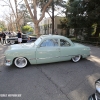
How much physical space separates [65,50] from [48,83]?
2.27 m

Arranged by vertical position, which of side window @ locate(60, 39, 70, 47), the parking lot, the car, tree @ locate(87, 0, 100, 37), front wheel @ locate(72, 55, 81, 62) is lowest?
the parking lot

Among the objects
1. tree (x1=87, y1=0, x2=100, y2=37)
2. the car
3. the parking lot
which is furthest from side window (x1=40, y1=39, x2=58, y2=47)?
tree (x1=87, y1=0, x2=100, y2=37)

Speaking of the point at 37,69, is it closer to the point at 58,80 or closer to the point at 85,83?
the point at 58,80

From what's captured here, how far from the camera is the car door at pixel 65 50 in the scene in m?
5.27

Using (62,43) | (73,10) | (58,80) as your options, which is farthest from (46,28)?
(58,80)

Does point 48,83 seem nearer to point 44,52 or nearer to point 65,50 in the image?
point 44,52

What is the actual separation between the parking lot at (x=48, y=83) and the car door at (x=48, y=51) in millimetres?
420

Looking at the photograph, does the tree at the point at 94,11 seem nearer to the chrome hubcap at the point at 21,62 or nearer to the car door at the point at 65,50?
the car door at the point at 65,50

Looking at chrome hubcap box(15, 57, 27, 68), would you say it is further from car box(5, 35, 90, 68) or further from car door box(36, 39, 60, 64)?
car door box(36, 39, 60, 64)

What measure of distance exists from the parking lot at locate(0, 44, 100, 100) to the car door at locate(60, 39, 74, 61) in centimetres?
73

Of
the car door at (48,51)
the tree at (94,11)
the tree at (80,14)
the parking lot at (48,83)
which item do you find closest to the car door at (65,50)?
the car door at (48,51)

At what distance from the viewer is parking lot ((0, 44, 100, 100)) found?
292 centimetres

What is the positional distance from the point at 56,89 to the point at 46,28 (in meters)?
28.9

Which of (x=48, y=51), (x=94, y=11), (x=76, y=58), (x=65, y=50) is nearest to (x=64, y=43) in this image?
(x=65, y=50)
